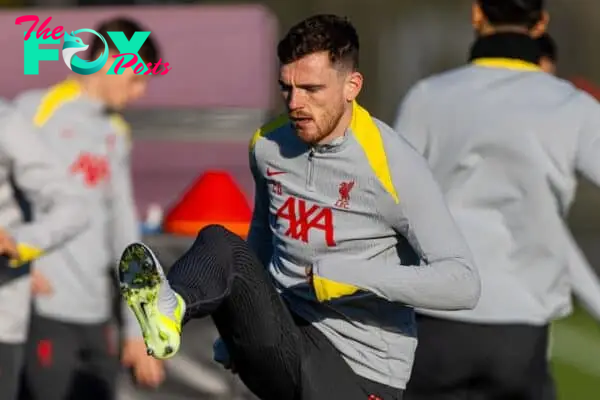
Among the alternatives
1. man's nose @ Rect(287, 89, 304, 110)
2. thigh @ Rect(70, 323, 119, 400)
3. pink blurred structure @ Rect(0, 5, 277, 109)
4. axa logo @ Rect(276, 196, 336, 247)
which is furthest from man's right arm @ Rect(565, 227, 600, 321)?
pink blurred structure @ Rect(0, 5, 277, 109)

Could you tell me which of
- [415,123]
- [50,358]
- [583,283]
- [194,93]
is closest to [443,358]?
[583,283]

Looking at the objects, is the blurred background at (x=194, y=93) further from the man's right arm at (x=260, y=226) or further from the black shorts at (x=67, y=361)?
the man's right arm at (x=260, y=226)

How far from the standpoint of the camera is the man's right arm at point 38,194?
23.0 ft

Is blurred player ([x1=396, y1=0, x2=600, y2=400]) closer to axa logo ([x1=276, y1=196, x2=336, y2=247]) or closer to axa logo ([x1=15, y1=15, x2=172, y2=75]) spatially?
axa logo ([x1=276, y1=196, x2=336, y2=247])

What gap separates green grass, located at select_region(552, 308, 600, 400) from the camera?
11258 millimetres

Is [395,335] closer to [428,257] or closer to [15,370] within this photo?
[428,257]

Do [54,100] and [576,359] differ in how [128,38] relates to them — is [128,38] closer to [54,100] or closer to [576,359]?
[54,100]

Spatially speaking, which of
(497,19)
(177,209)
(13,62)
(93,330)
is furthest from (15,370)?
(13,62)

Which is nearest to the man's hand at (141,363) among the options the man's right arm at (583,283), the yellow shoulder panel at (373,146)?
the man's right arm at (583,283)

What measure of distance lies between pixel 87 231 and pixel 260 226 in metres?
2.62

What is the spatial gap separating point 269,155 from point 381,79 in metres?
13.5

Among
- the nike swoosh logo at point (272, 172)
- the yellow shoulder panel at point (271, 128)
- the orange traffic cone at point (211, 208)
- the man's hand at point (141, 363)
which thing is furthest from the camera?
the orange traffic cone at point (211, 208)

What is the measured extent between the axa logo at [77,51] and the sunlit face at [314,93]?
115 inches

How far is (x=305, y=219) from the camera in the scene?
5582 mm
